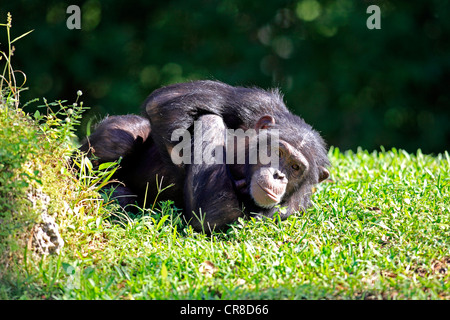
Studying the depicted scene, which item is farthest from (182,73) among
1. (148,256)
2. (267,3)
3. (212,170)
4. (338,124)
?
(148,256)

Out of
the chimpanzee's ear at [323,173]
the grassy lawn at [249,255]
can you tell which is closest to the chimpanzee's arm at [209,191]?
the grassy lawn at [249,255]

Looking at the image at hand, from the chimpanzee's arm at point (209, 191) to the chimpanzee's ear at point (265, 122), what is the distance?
1.18ft

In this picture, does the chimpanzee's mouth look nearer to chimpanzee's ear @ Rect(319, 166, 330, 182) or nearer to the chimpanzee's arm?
the chimpanzee's arm

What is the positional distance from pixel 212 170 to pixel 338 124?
9665 mm

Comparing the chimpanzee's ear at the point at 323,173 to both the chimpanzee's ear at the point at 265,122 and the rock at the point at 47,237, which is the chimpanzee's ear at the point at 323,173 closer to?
the chimpanzee's ear at the point at 265,122

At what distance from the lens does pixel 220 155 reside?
16.9ft

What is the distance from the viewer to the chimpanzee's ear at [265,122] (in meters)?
5.30

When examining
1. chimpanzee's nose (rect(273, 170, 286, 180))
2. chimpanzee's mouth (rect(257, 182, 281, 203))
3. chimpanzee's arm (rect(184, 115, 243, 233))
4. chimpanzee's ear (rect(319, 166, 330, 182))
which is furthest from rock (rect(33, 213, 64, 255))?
chimpanzee's ear (rect(319, 166, 330, 182))

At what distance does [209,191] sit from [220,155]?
1.14ft

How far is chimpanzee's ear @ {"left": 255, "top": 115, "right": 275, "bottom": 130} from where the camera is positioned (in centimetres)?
530

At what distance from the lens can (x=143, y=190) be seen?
587cm

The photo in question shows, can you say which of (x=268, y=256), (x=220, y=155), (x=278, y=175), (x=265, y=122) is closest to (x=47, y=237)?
(x=268, y=256)

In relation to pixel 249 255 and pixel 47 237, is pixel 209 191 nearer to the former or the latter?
pixel 249 255
